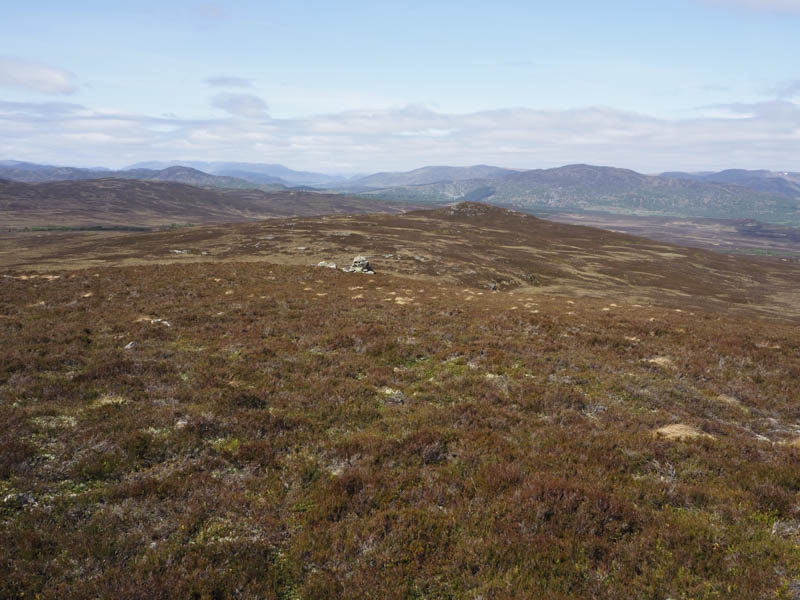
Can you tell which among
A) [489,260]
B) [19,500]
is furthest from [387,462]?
[489,260]

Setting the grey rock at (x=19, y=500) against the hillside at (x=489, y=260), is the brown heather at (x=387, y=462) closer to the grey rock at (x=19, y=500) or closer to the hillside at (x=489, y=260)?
the grey rock at (x=19, y=500)

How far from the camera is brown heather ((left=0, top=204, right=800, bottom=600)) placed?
20.1 ft

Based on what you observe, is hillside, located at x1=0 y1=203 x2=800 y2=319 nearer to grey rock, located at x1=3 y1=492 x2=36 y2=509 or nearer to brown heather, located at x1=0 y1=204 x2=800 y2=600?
brown heather, located at x1=0 y1=204 x2=800 y2=600

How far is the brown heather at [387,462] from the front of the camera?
6.13 meters

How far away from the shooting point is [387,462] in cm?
921

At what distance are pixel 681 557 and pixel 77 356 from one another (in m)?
19.2

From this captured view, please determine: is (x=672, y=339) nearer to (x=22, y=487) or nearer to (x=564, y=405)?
(x=564, y=405)

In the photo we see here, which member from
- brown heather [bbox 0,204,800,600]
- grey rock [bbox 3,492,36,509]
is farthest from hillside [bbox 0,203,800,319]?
grey rock [bbox 3,492,36,509]

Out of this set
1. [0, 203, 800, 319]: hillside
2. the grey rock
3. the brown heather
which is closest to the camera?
the brown heather

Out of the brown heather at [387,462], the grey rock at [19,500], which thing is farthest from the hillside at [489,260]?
the grey rock at [19,500]

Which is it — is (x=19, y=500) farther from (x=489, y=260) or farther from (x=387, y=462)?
(x=489, y=260)

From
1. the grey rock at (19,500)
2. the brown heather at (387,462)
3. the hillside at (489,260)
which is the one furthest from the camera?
the hillside at (489,260)

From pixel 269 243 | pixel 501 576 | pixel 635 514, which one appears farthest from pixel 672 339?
pixel 269 243

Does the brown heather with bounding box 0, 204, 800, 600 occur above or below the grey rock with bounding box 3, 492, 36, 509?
below
